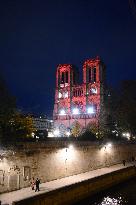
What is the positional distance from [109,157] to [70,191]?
20720mm

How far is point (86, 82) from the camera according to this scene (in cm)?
10125

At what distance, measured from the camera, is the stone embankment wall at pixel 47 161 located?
28922 mm

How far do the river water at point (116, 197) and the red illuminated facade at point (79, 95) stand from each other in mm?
54540

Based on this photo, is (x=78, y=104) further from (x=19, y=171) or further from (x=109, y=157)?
(x=19, y=171)

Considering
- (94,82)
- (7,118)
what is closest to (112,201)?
(7,118)

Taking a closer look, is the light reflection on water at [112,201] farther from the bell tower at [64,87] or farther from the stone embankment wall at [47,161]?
the bell tower at [64,87]

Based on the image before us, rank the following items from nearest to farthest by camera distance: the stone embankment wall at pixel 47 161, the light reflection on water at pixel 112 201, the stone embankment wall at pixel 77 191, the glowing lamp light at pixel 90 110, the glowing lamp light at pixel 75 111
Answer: the stone embankment wall at pixel 77 191 → the stone embankment wall at pixel 47 161 → the light reflection on water at pixel 112 201 → the glowing lamp light at pixel 90 110 → the glowing lamp light at pixel 75 111

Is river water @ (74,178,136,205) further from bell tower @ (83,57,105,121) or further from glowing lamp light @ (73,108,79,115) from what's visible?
glowing lamp light @ (73,108,79,115)

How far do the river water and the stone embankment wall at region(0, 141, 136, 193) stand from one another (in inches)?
189

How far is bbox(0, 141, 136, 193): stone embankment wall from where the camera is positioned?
94.9ft

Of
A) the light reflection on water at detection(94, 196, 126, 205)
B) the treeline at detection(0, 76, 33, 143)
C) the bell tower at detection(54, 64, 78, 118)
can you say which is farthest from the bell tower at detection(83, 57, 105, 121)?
the treeline at detection(0, 76, 33, 143)

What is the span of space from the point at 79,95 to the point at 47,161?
228 ft

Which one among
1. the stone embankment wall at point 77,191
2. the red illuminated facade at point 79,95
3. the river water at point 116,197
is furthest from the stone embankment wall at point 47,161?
the red illuminated facade at point 79,95

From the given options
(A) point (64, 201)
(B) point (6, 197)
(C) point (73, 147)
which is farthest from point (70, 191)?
Result: (C) point (73, 147)
